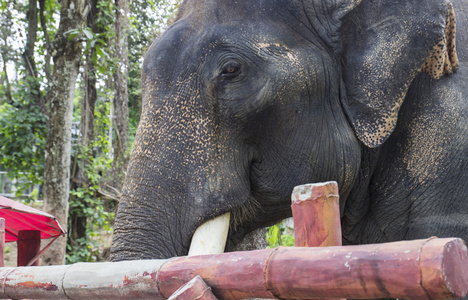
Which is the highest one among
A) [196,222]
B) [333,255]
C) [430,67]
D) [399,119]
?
[430,67]

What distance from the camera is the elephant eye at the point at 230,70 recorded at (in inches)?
83.5

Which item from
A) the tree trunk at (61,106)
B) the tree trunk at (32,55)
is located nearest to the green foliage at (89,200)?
the tree trunk at (32,55)

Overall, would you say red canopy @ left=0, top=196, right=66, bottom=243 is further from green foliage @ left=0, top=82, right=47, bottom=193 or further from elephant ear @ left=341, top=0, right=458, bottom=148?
elephant ear @ left=341, top=0, right=458, bottom=148

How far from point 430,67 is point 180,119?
41.6 inches

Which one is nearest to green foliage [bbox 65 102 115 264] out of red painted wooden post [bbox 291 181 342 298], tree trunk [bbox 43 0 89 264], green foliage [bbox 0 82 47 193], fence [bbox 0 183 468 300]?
green foliage [bbox 0 82 47 193]

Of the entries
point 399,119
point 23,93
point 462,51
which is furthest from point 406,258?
point 23,93

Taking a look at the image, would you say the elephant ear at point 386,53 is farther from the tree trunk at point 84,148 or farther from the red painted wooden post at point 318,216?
the tree trunk at point 84,148

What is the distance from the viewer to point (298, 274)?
112cm

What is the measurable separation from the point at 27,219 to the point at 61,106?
145cm

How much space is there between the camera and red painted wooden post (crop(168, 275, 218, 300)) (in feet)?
3.90

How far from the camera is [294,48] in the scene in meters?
2.23

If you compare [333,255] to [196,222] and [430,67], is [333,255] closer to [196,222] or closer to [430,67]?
[196,222]

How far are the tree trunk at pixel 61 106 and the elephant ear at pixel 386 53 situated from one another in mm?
3678

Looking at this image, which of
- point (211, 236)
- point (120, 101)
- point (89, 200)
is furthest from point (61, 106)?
point (211, 236)
